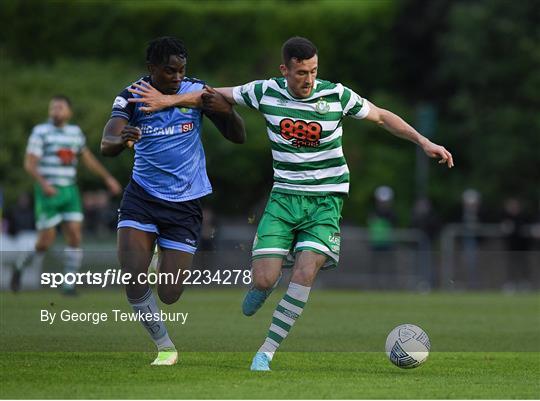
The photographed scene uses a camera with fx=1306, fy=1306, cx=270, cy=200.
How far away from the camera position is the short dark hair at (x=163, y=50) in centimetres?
1044

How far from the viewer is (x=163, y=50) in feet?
34.2

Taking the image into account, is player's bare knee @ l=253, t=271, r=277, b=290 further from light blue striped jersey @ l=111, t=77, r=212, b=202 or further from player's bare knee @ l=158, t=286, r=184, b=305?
light blue striped jersey @ l=111, t=77, r=212, b=202

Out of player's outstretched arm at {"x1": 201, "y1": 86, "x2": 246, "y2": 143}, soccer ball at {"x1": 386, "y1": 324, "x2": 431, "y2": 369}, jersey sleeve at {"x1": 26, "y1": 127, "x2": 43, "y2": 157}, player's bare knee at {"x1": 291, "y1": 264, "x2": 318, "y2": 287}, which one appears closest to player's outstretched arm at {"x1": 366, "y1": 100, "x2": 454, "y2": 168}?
player's outstretched arm at {"x1": 201, "y1": 86, "x2": 246, "y2": 143}

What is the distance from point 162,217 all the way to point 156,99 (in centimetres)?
97

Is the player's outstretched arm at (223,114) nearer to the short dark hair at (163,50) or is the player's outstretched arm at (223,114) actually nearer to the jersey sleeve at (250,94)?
the jersey sleeve at (250,94)

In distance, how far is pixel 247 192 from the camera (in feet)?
122

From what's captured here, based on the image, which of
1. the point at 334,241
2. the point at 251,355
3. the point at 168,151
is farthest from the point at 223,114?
the point at 251,355

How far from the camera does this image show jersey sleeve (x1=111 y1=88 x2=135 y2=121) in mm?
10461

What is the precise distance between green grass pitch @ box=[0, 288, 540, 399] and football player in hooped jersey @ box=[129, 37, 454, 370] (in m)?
0.79

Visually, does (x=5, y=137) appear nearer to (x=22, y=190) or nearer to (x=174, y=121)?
(x=22, y=190)

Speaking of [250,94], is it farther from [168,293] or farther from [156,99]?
[168,293]

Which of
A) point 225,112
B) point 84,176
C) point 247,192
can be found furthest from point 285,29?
point 225,112

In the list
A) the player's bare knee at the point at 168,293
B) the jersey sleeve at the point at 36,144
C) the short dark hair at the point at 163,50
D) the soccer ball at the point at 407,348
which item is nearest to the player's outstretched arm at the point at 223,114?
the short dark hair at the point at 163,50

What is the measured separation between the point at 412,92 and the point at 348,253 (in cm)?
1815
